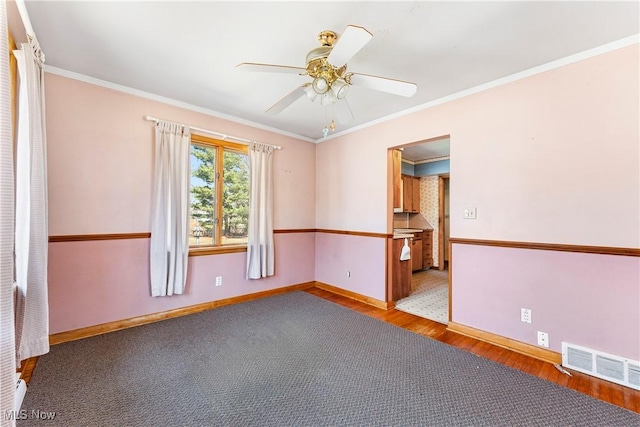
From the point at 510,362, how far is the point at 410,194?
4.03m

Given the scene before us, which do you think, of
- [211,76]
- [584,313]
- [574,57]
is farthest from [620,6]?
[211,76]

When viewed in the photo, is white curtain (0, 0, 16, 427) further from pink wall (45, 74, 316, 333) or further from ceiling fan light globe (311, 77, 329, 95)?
pink wall (45, 74, 316, 333)

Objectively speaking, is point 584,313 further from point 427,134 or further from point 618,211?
point 427,134

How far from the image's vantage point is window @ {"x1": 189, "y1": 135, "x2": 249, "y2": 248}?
11.0ft

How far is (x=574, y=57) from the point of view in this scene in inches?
83.7

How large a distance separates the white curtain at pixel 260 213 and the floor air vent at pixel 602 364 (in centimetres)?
323

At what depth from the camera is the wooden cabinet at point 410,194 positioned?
18.6ft

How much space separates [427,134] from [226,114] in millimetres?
2534

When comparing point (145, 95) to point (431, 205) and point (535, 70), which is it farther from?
point (431, 205)

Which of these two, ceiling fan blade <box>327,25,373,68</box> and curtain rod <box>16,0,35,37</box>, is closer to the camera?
ceiling fan blade <box>327,25,373,68</box>

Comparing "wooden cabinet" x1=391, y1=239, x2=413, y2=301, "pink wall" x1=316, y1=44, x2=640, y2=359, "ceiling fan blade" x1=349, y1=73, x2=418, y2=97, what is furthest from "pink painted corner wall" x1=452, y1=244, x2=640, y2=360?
"ceiling fan blade" x1=349, y1=73, x2=418, y2=97

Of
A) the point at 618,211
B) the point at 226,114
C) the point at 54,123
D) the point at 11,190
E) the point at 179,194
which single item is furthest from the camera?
the point at 226,114

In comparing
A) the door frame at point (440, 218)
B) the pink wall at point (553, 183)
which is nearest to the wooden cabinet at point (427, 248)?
the door frame at point (440, 218)
